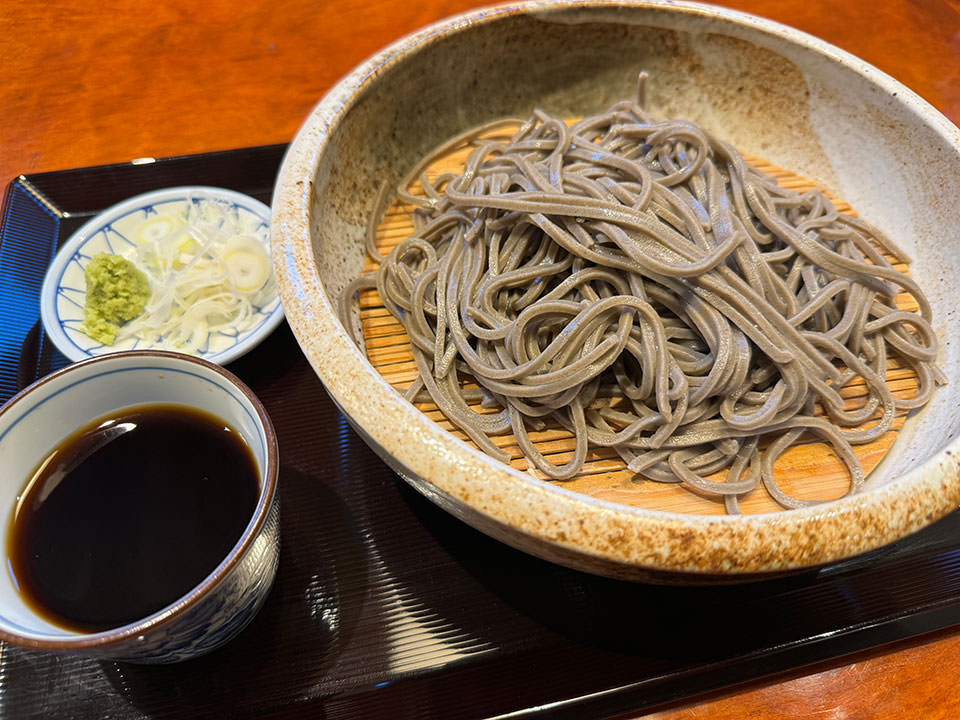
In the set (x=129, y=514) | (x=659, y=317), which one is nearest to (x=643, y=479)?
(x=659, y=317)

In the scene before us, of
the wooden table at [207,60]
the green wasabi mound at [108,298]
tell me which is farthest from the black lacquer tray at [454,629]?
the wooden table at [207,60]

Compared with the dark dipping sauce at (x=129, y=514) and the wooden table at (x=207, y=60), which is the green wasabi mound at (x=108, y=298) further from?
the wooden table at (x=207, y=60)

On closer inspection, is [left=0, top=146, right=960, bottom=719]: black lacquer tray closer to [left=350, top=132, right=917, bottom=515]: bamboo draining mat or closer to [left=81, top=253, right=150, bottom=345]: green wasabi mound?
[left=350, top=132, right=917, bottom=515]: bamboo draining mat

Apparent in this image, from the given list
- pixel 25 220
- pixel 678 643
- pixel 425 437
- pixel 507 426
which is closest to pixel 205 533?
pixel 425 437

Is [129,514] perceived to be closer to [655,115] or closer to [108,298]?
[108,298]

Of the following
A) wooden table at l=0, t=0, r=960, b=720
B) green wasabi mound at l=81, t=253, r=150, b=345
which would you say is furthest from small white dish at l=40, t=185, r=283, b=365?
wooden table at l=0, t=0, r=960, b=720
